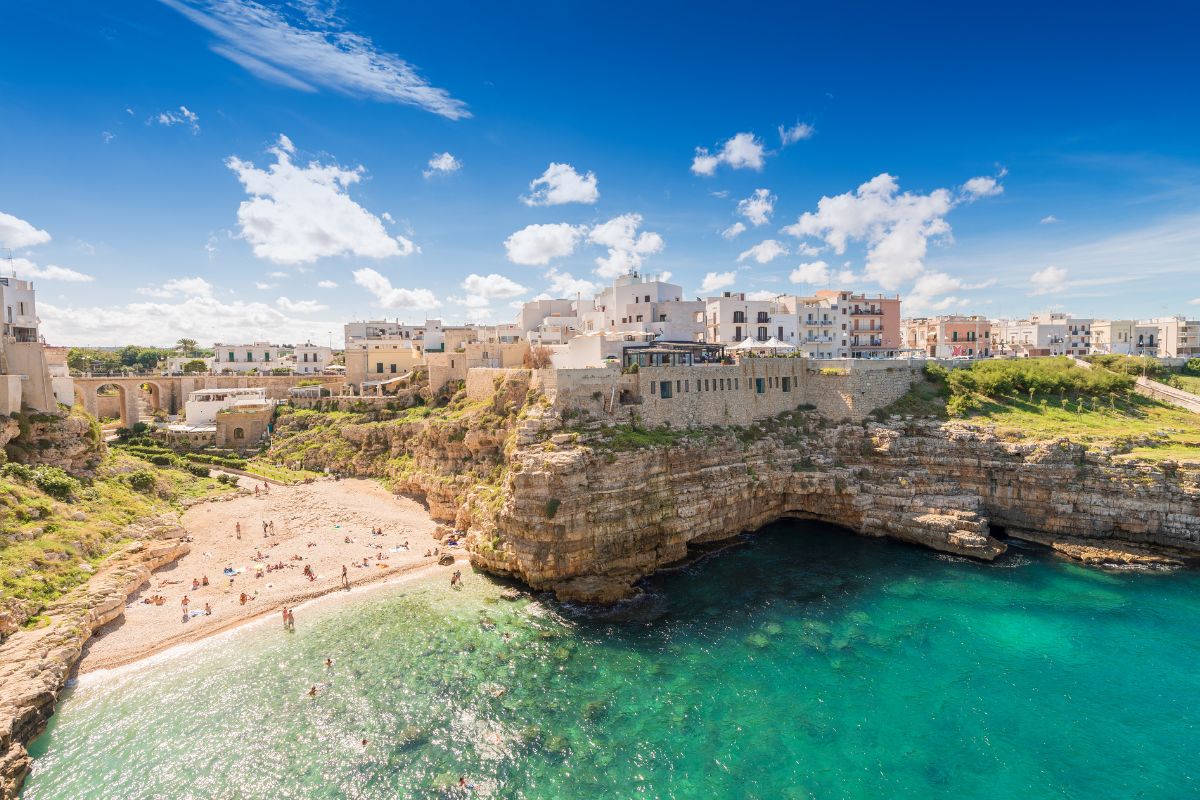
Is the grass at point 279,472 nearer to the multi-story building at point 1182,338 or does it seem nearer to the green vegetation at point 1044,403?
the green vegetation at point 1044,403

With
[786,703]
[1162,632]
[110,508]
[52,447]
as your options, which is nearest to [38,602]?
[110,508]

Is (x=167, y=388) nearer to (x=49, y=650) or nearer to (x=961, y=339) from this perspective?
(x=49, y=650)

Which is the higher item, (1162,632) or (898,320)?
(898,320)

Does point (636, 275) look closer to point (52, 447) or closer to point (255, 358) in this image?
point (52, 447)

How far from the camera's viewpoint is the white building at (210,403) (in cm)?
5869

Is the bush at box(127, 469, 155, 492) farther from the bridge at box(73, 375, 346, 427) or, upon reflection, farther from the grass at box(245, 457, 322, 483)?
the bridge at box(73, 375, 346, 427)

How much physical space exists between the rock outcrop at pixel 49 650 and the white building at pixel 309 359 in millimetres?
50903

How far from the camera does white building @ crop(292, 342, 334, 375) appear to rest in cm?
7975

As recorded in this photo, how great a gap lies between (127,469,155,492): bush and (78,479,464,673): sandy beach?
359 cm

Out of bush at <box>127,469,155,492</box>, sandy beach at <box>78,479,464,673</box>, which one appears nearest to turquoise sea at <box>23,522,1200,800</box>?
sandy beach at <box>78,479,464,673</box>

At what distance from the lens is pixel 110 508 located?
35406mm

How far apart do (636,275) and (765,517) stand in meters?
32.5

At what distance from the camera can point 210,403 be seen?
194ft

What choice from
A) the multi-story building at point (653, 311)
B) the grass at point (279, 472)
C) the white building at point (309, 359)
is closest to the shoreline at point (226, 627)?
the grass at point (279, 472)
